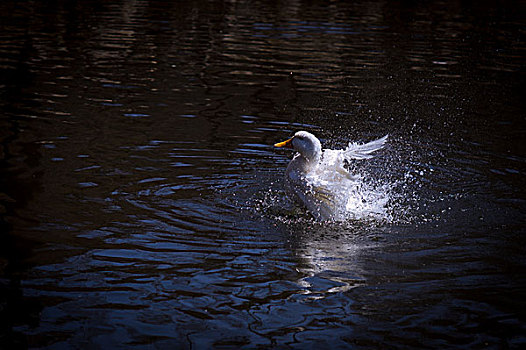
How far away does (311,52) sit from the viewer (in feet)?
62.1

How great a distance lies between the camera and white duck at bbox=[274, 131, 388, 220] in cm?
728

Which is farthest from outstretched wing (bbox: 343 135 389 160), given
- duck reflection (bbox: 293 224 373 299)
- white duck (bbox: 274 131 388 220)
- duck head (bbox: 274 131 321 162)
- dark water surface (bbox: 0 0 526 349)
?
duck reflection (bbox: 293 224 373 299)

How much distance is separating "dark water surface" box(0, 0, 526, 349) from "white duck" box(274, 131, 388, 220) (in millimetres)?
234

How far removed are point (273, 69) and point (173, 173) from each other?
821cm

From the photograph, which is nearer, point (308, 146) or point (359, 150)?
point (308, 146)

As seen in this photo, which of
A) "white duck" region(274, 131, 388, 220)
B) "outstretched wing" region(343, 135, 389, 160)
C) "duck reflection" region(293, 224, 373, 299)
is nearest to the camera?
"duck reflection" region(293, 224, 373, 299)

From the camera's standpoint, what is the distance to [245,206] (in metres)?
7.55

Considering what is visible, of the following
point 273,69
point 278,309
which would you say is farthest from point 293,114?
point 278,309

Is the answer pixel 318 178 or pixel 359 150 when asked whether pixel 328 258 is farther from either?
pixel 359 150

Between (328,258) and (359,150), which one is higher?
(359,150)

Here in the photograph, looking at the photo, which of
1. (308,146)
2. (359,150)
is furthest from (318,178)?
(359,150)

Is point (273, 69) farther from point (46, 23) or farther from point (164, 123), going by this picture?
point (46, 23)

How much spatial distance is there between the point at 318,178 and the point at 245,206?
884mm

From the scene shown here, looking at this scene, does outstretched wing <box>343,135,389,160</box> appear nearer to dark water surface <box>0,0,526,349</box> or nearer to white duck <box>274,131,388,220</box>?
white duck <box>274,131,388,220</box>
